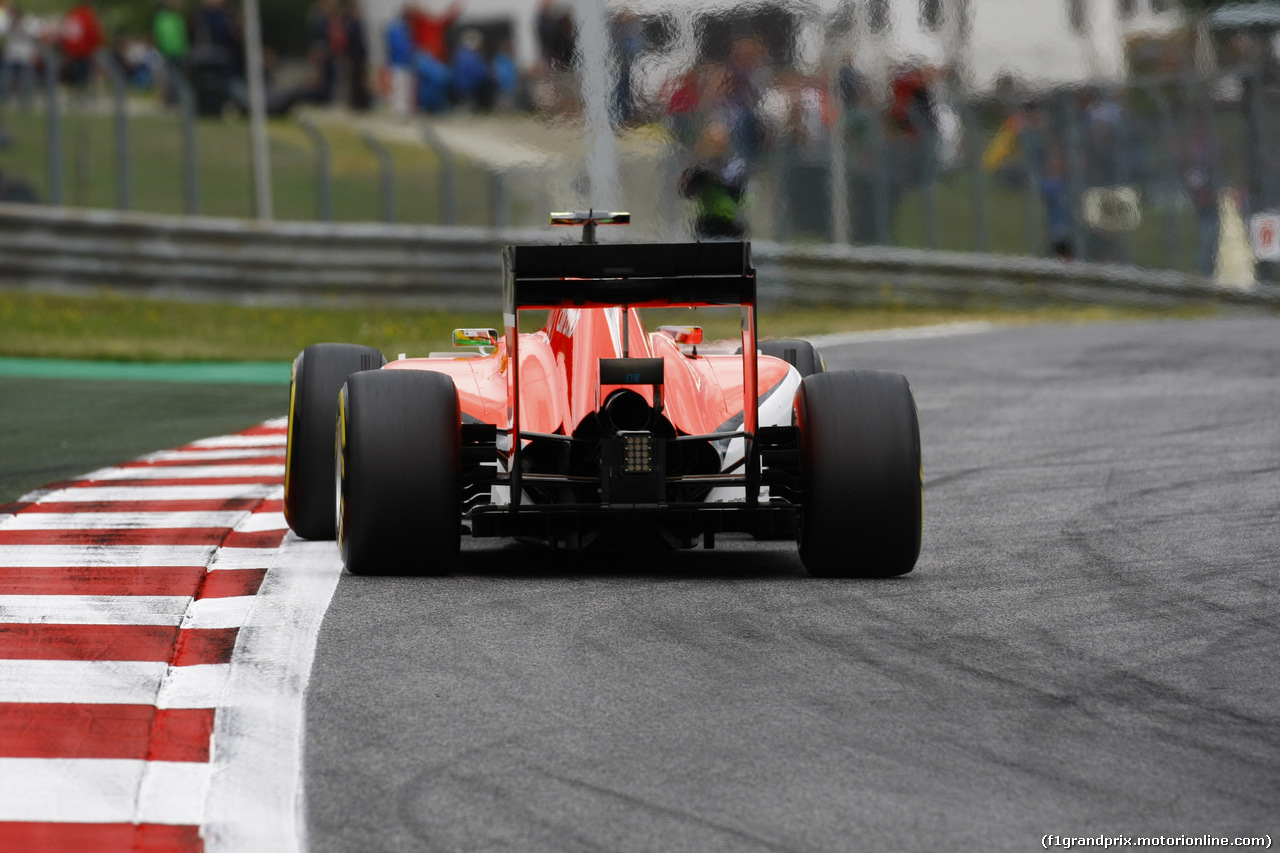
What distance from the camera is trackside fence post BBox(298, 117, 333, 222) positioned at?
69.9 feet

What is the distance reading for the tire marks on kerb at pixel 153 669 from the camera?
4.04 metres

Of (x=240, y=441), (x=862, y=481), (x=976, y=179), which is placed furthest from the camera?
(x=976, y=179)

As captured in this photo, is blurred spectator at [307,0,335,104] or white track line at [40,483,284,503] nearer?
white track line at [40,483,284,503]

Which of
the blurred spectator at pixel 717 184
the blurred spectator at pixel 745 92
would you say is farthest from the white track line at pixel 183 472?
the blurred spectator at pixel 745 92

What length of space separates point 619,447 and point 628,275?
601 millimetres

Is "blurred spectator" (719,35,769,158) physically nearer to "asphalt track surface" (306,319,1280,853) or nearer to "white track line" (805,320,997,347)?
"white track line" (805,320,997,347)

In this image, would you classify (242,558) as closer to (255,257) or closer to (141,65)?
(255,257)

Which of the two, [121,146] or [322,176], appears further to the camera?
[322,176]

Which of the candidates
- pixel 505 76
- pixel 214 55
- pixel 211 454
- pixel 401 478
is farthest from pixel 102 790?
pixel 214 55

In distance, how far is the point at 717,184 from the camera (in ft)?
65.2

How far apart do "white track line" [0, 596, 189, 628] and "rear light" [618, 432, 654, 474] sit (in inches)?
57.5

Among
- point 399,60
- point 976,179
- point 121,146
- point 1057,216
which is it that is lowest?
point 1057,216

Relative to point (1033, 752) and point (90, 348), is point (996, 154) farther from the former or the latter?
point (1033, 752)

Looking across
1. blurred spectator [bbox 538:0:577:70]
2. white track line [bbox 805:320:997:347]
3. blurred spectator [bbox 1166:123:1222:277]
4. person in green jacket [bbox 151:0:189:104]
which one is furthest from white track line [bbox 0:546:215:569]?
person in green jacket [bbox 151:0:189:104]
